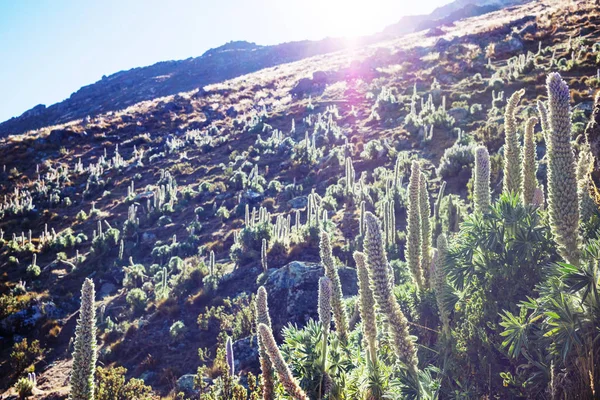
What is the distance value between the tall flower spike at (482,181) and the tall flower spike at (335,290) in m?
1.98

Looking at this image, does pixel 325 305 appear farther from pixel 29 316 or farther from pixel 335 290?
pixel 29 316

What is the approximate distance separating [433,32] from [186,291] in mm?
66085

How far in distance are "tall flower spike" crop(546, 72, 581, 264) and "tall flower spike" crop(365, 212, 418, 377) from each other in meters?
1.43

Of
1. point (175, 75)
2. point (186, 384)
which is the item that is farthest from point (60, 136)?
point (175, 75)

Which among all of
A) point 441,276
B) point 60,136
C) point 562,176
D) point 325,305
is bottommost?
point 441,276

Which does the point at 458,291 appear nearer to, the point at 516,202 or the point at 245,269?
the point at 516,202

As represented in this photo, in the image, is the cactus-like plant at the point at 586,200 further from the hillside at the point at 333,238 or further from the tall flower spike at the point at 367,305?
the tall flower spike at the point at 367,305

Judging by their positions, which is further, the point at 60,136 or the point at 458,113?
the point at 60,136

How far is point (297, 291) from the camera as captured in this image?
9.75 meters

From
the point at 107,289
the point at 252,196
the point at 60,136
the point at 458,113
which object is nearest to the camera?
the point at 107,289

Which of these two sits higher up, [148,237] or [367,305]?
[367,305]

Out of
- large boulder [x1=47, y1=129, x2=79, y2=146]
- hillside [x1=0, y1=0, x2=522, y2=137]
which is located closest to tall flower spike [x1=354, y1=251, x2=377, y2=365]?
large boulder [x1=47, y1=129, x2=79, y2=146]

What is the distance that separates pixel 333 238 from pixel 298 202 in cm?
554

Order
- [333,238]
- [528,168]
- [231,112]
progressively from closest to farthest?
[528,168] → [333,238] → [231,112]
